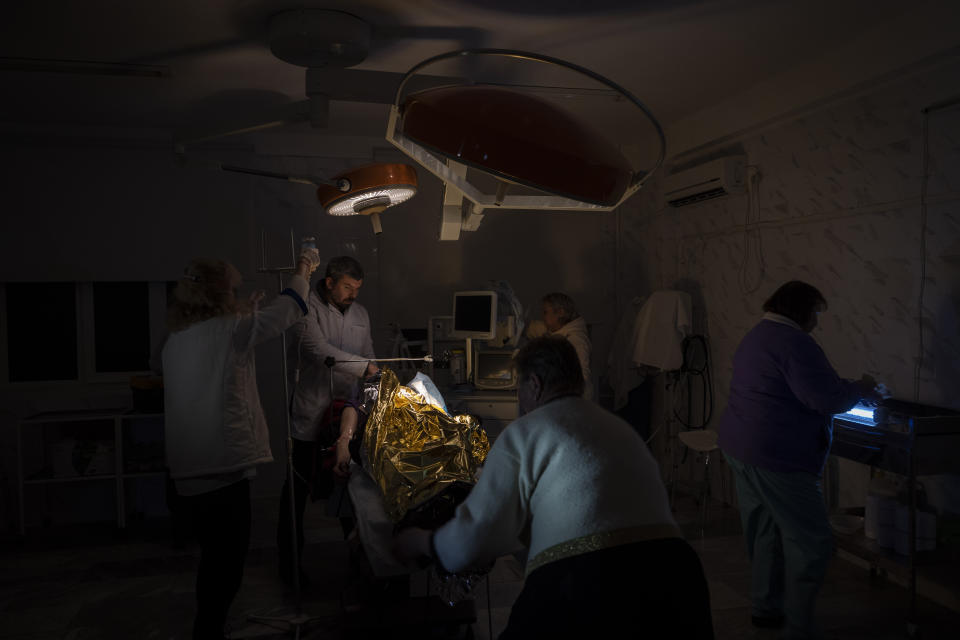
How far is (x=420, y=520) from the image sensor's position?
1.84 meters

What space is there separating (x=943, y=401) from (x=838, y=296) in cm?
73

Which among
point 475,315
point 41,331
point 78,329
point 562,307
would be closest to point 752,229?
point 562,307

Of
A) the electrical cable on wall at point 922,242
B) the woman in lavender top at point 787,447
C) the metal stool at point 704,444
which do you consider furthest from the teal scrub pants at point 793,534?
the metal stool at point 704,444

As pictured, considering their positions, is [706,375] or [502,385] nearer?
[502,385]

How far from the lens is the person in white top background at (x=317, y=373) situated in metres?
2.99

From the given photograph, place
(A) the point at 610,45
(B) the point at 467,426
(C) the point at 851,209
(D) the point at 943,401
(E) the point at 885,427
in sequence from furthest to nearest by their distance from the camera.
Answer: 1. (C) the point at 851,209
2. (A) the point at 610,45
3. (D) the point at 943,401
4. (E) the point at 885,427
5. (B) the point at 467,426

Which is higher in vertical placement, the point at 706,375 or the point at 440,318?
the point at 440,318

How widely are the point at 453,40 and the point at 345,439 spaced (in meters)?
1.83

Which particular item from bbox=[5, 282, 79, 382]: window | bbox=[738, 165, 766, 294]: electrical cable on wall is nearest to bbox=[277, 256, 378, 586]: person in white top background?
bbox=[5, 282, 79, 382]: window

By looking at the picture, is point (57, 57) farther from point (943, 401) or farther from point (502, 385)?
point (943, 401)

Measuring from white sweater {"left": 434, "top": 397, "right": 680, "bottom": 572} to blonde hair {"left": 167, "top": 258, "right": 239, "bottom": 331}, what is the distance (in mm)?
1259

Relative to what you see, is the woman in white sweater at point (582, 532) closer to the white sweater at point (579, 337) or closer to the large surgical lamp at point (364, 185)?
the large surgical lamp at point (364, 185)

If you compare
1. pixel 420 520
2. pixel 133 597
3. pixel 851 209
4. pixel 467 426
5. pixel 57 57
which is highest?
pixel 57 57

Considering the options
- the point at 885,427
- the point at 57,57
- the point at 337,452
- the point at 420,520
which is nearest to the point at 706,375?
the point at 885,427
